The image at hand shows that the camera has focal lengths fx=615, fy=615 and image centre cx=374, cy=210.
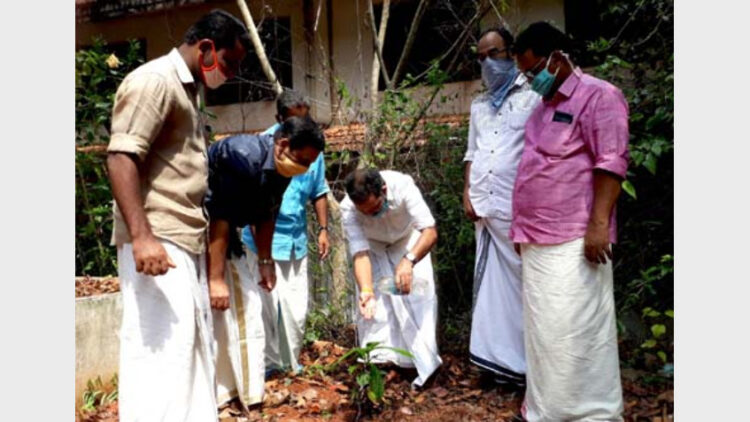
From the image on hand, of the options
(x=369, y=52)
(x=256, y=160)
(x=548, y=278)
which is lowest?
(x=548, y=278)

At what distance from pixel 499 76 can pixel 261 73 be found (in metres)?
5.38

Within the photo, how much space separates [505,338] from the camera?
3.65 metres

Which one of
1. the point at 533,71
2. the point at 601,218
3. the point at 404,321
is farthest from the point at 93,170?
the point at 601,218

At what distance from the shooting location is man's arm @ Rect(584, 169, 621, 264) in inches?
108

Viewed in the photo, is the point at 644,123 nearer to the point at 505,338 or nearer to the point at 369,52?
the point at 505,338

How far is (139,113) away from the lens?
2.29 m

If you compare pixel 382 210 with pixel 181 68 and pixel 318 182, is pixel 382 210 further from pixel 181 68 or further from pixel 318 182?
pixel 181 68

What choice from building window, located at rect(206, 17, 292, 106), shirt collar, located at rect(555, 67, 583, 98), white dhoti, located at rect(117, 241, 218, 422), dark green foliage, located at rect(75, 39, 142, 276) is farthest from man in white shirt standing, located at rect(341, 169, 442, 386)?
building window, located at rect(206, 17, 292, 106)

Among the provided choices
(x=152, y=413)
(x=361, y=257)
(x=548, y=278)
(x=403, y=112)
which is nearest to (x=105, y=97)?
(x=403, y=112)

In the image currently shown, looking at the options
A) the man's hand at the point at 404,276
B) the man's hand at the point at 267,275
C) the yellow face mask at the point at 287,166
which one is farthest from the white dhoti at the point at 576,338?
the man's hand at the point at 267,275

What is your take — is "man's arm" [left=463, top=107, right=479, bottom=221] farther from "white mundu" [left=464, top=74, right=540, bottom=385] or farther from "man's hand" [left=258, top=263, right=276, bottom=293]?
"man's hand" [left=258, top=263, right=276, bottom=293]

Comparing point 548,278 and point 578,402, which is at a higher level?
point 548,278

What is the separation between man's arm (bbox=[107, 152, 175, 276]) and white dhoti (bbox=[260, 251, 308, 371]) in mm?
1885

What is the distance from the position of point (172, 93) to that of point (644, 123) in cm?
321
